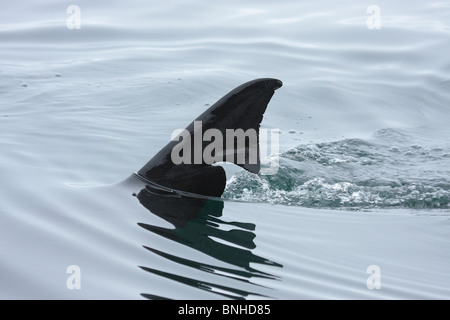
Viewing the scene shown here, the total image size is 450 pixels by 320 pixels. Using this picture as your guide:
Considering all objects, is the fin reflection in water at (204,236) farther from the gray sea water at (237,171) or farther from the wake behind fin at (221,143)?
the wake behind fin at (221,143)

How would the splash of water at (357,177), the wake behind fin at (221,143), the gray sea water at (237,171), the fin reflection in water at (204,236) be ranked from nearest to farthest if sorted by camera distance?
the fin reflection in water at (204,236), the gray sea water at (237,171), the wake behind fin at (221,143), the splash of water at (357,177)

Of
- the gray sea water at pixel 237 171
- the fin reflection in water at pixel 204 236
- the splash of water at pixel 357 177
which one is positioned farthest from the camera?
the splash of water at pixel 357 177

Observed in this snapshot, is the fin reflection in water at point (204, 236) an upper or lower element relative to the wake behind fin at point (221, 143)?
lower

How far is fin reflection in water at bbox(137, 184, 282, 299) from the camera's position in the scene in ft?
17.0

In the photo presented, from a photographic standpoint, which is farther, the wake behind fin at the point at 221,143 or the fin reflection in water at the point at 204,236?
the wake behind fin at the point at 221,143

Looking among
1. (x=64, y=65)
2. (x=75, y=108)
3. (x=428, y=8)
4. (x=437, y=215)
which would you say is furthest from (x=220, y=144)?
(x=428, y=8)

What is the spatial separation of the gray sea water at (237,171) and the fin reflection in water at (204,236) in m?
0.02

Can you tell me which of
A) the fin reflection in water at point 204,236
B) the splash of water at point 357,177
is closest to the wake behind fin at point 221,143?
the fin reflection in water at point 204,236

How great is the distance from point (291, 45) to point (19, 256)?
10.9m

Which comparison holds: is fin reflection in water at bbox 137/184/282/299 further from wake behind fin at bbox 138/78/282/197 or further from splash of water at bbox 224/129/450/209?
splash of water at bbox 224/129/450/209

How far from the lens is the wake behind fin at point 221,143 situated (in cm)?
633

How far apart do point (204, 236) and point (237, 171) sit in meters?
2.43

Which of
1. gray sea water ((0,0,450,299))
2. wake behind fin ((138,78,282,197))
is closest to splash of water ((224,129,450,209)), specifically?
gray sea water ((0,0,450,299))
